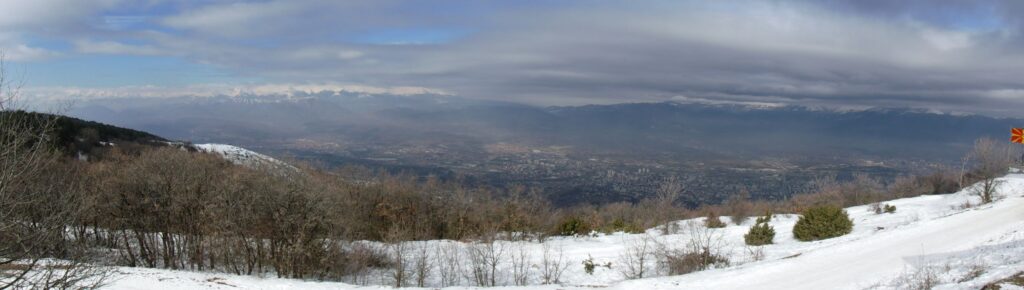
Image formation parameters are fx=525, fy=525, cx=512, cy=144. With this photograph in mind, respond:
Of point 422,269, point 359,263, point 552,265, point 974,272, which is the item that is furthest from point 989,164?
point 359,263

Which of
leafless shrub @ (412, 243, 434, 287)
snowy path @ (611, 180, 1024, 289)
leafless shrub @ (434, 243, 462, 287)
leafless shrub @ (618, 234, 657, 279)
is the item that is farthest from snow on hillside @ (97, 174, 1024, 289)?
leafless shrub @ (434, 243, 462, 287)

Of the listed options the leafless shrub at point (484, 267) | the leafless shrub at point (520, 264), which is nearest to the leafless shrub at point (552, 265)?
the leafless shrub at point (520, 264)

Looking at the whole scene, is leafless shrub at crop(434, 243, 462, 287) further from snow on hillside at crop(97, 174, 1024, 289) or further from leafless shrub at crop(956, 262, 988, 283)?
leafless shrub at crop(956, 262, 988, 283)

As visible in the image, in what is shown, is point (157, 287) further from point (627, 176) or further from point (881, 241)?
point (627, 176)

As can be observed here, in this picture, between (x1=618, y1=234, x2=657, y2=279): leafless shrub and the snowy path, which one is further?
(x1=618, y1=234, x2=657, y2=279): leafless shrub

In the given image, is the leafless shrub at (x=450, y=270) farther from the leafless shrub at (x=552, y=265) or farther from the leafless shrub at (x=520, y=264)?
the leafless shrub at (x=552, y=265)
